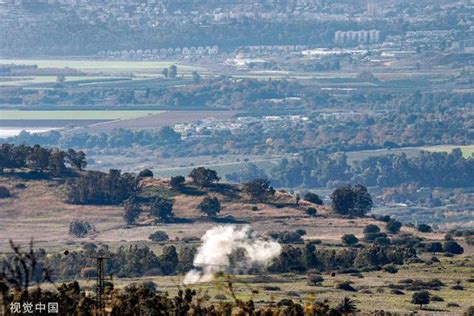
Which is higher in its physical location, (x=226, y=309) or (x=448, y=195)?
(x=226, y=309)

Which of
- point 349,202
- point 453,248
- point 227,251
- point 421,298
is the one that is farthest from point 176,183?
point 421,298

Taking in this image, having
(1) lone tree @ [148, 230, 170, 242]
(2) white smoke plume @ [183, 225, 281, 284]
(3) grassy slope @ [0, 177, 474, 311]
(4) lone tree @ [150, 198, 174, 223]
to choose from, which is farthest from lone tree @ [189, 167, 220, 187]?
(2) white smoke plume @ [183, 225, 281, 284]

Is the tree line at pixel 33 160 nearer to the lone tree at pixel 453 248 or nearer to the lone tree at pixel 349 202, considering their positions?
the lone tree at pixel 349 202

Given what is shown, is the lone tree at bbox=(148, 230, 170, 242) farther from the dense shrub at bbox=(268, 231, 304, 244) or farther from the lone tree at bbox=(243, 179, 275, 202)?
the lone tree at bbox=(243, 179, 275, 202)

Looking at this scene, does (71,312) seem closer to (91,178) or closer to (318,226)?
(318,226)

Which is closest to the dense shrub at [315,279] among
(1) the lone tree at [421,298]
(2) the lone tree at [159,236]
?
(1) the lone tree at [421,298]

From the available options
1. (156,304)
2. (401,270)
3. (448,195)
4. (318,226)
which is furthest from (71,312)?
(448,195)

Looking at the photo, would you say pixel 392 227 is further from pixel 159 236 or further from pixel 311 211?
pixel 159 236
